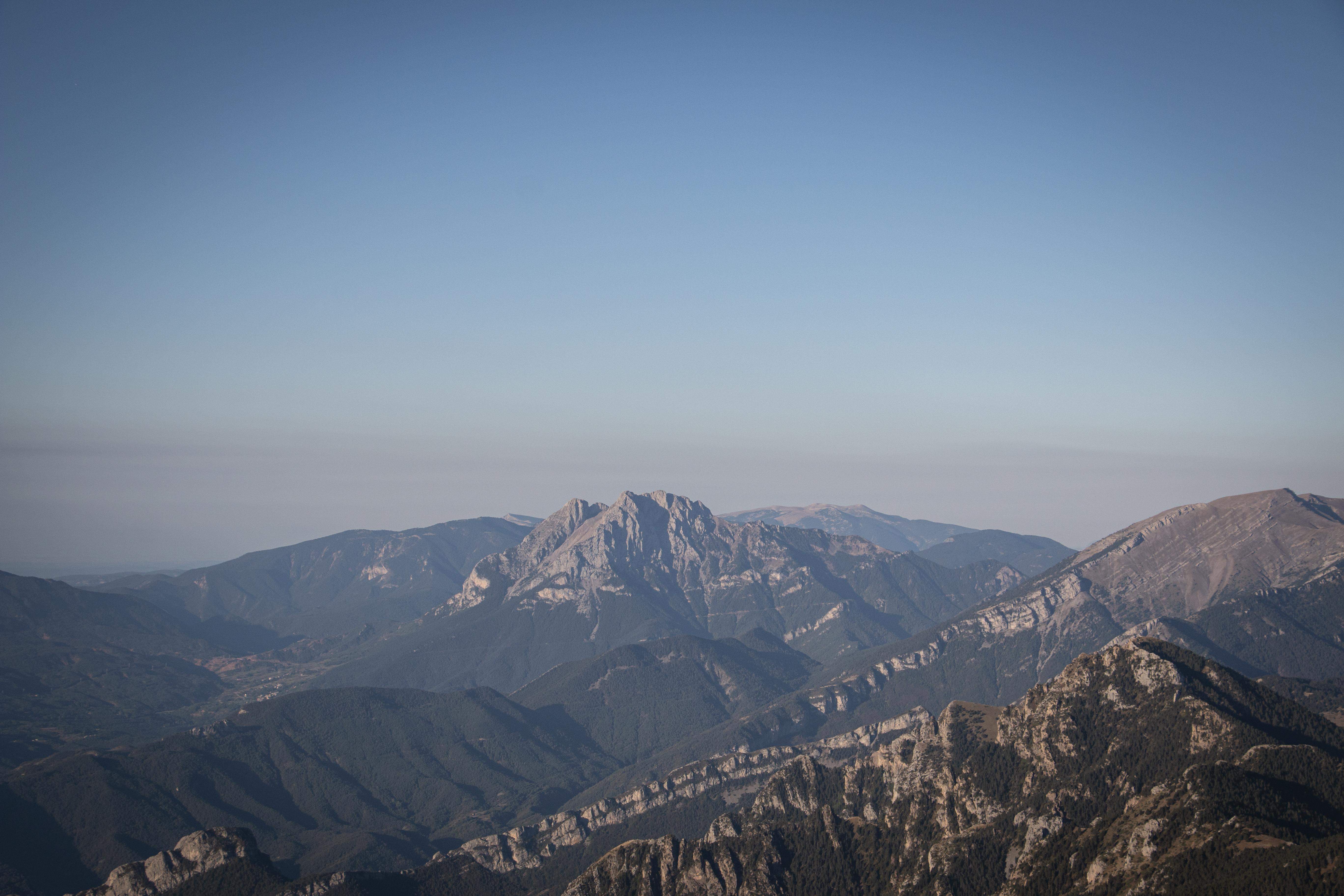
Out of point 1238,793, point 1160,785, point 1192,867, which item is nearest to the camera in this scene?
point 1192,867

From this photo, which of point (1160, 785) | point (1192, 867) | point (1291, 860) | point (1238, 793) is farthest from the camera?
point (1160, 785)

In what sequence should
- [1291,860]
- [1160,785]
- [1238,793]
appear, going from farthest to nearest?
[1160,785] < [1238,793] < [1291,860]

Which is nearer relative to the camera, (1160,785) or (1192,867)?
(1192,867)

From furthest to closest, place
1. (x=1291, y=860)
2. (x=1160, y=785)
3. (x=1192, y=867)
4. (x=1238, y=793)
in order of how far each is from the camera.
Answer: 1. (x=1160, y=785)
2. (x=1238, y=793)
3. (x=1192, y=867)
4. (x=1291, y=860)

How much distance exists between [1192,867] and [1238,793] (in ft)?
75.9

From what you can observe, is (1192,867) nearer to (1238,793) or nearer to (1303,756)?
(1238,793)

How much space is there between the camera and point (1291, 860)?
151 metres

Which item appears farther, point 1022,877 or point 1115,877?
point 1022,877

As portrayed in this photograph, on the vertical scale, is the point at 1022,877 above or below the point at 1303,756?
below

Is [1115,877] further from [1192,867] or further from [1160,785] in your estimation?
[1160,785]

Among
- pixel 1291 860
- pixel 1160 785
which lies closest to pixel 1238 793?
pixel 1160 785

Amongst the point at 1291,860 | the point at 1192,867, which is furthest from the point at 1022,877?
the point at 1291,860

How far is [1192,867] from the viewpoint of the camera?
162875 mm

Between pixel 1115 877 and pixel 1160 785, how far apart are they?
26.7 metres
